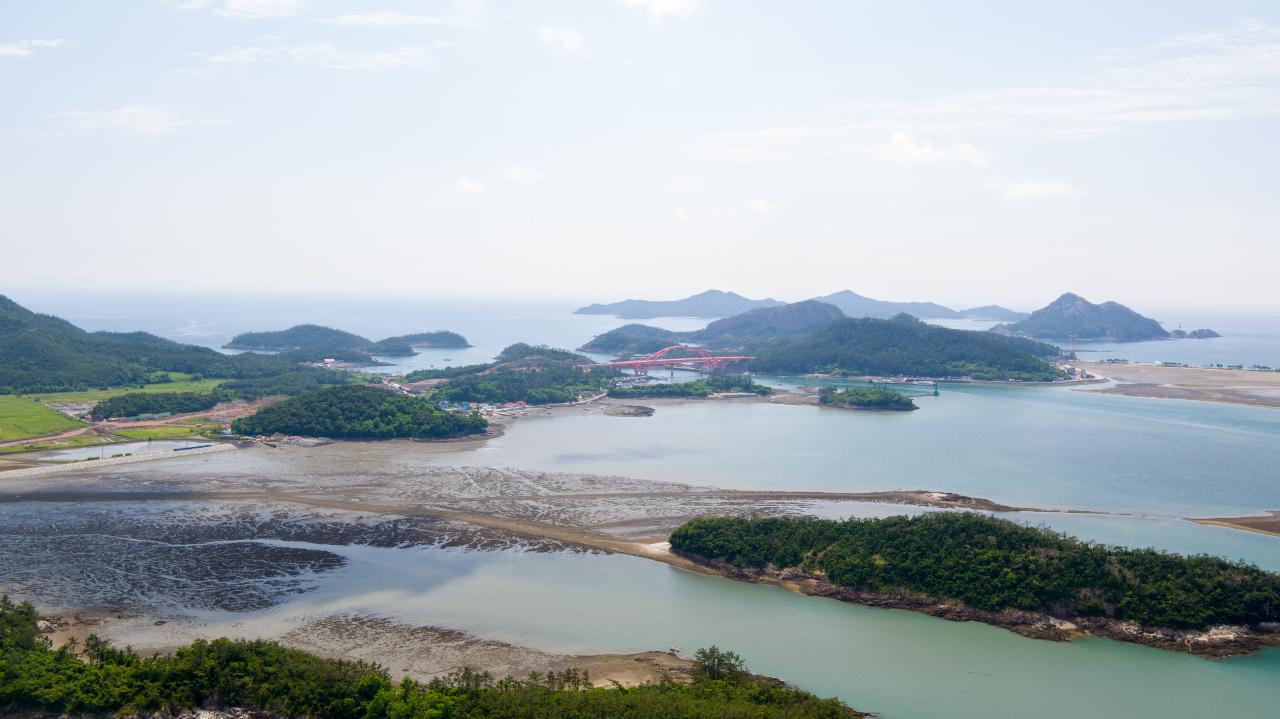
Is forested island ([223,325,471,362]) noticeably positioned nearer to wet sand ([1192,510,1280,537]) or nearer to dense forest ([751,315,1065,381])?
dense forest ([751,315,1065,381])

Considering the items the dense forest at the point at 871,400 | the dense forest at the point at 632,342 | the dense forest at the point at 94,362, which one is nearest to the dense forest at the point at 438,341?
the dense forest at the point at 632,342

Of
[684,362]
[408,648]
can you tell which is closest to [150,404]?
[408,648]

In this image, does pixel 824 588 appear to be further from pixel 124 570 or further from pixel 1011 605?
pixel 124 570

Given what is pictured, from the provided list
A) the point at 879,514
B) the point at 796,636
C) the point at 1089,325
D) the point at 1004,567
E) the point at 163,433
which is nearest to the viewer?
the point at 796,636

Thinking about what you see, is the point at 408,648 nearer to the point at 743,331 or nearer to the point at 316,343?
the point at 316,343

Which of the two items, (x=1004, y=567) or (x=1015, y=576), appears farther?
(x=1004, y=567)

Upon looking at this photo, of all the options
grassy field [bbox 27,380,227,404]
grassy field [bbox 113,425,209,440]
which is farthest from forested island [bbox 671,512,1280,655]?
grassy field [bbox 27,380,227,404]

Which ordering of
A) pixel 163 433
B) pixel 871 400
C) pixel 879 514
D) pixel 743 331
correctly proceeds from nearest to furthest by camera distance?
pixel 879 514 → pixel 163 433 → pixel 871 400 → pixel 743 331

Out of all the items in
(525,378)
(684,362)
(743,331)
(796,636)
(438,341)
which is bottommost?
(796,636)
